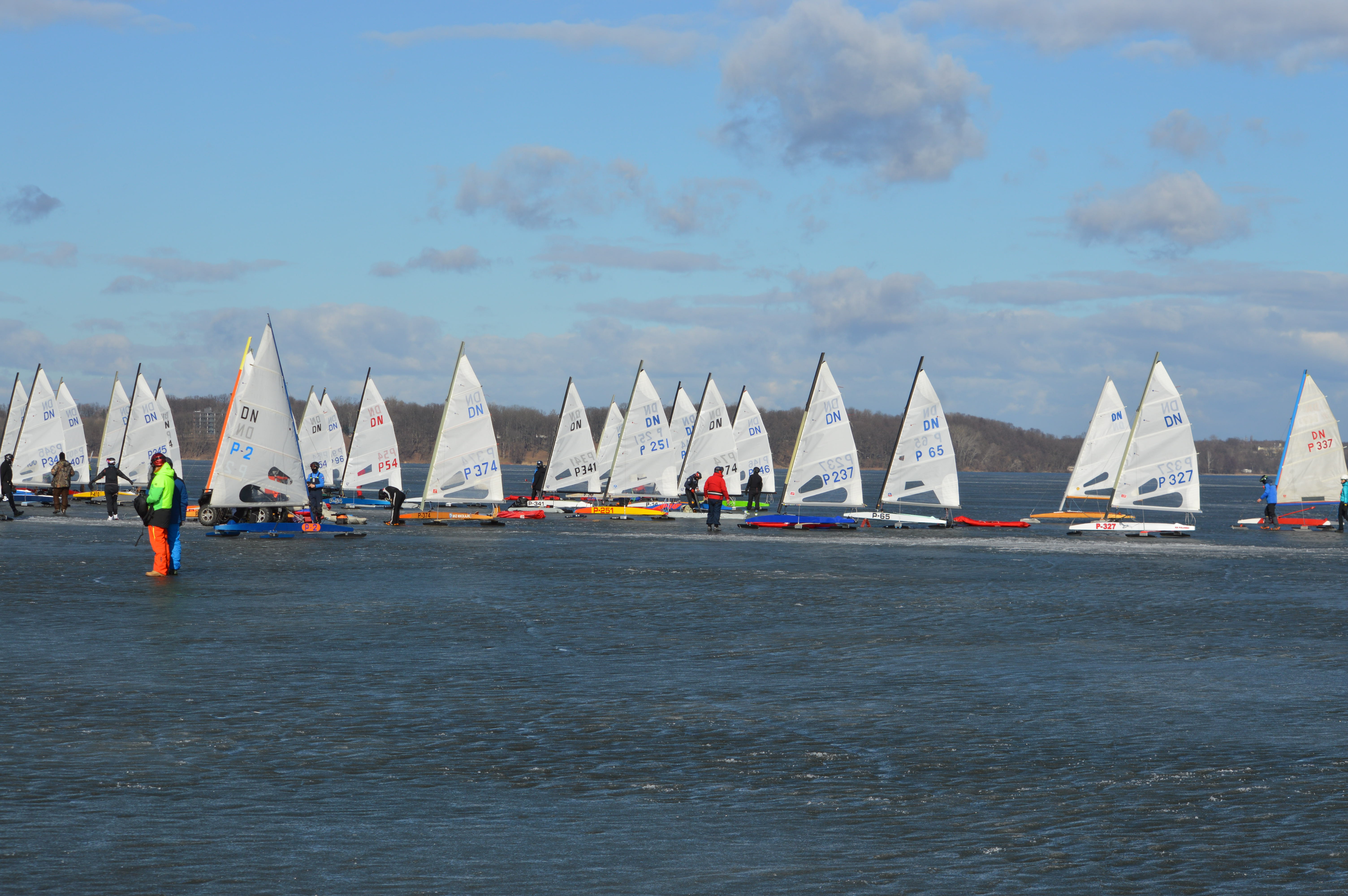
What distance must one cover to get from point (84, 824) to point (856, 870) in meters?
4.19

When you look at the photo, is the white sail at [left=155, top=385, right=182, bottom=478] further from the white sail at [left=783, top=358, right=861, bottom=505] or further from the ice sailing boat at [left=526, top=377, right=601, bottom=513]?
the white sail at [left=783, top=358, right=861, bottom=505]

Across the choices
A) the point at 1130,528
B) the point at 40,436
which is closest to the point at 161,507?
the point at 1130,528

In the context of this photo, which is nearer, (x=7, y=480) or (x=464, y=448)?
(x=464, y=448)

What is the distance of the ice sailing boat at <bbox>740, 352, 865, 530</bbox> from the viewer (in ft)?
153

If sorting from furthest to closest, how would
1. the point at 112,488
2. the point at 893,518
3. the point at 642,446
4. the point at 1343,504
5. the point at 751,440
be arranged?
the point at 751,440 < the point at 642,446 < the point at 1343,504 < the point at 112,488 < the point at 893,518

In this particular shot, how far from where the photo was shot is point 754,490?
175 feet

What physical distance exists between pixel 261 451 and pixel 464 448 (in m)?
8.84

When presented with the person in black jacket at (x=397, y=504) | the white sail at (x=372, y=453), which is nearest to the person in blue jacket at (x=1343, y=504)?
the person in black jacket at (x=397, y=504)

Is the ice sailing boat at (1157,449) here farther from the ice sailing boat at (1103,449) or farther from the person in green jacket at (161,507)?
the person in green jacket at (161,507)

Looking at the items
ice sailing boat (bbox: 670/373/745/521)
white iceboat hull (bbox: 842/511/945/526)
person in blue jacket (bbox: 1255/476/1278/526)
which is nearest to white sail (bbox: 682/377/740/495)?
ice sailing boat (bbox: 670/373/745/521)

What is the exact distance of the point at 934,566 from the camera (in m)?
30.7

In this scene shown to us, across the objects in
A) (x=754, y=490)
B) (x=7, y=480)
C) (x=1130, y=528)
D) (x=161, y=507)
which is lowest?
(x=1130, y=528)

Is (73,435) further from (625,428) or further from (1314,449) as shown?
(1314,449)

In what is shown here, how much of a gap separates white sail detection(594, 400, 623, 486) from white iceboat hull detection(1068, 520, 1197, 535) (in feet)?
72.5
